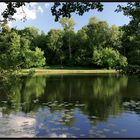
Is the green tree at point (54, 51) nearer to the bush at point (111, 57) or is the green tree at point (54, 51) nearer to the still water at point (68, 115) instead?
the bush at point (111, 57)

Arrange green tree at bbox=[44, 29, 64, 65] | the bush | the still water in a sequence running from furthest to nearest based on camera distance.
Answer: green tree at bbox=[44, 29, 64, 65] < the bush < the still water

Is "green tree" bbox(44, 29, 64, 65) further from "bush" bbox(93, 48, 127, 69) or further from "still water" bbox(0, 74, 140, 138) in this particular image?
"still water" bbox(0, 74, 140, 138)

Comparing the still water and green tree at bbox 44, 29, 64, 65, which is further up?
green tree at bbox 44, 29, 64, 65

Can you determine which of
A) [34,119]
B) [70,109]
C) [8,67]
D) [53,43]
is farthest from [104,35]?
[8,67]

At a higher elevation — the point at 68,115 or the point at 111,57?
the point at 111,57

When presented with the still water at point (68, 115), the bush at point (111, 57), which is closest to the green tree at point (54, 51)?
the bush at point (111, 57)

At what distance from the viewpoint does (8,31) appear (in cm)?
536

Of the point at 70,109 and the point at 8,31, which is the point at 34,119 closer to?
the point at 70,109

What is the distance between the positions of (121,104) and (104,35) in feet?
9.73

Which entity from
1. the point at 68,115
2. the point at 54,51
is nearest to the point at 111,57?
the point at 54,51

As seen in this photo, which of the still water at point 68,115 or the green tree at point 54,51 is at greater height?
the green tree at point 54,51

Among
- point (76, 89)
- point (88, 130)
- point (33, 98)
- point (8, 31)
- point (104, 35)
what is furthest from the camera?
point (76, 89)

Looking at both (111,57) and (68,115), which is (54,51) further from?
(68,115)

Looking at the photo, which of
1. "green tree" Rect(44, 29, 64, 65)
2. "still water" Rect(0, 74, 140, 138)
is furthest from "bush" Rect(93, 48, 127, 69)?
"green tree" Rect(44, 29, 64, 65)
